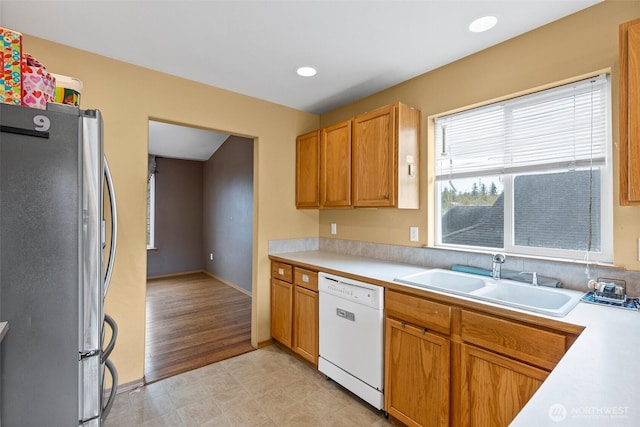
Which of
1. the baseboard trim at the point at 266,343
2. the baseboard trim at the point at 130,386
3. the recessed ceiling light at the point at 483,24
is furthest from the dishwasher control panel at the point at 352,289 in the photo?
the recessed ceiling light at the point at 483,24

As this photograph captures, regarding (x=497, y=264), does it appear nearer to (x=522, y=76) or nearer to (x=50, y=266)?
(x=522, y=76)

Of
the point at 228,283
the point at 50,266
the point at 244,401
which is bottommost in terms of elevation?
the point at 244,401

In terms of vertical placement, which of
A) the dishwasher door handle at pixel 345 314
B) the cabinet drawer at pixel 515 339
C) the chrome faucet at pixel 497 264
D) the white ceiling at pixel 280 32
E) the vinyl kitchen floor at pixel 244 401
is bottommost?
the vinyl kitchen floor at pixel 244 401

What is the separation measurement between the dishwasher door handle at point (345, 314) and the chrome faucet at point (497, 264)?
0.96 m

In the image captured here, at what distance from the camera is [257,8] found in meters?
1.67

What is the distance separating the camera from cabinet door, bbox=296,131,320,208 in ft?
9.95

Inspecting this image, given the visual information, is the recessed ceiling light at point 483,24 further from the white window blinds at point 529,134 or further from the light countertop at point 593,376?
the light countertop at point 593,376

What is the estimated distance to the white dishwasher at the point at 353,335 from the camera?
1960mm

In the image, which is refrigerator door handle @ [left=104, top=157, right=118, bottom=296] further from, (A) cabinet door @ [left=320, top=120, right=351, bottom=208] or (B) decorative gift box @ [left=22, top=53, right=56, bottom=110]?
(A) cabinet door @ [left=320, top=120, right=351, bottom=208]

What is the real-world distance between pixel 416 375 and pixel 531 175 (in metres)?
1.48

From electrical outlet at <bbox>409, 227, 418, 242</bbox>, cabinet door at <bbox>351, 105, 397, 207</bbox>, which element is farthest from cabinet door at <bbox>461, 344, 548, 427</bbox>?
cabinet door at <bbox>351, 105, 397, 207</bbox>

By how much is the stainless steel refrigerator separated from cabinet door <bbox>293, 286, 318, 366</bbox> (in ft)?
5.12

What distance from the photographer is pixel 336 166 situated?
279 cm

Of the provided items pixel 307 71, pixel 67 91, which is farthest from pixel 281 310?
pixel 67 91
